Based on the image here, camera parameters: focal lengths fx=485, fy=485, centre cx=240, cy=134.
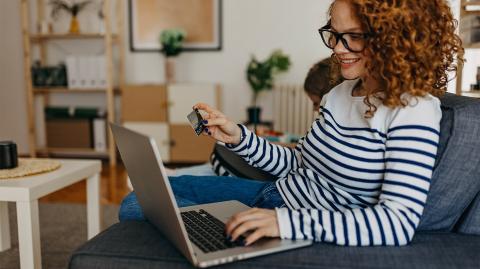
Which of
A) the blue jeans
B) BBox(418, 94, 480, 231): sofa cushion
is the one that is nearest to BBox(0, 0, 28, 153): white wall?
the blue jeans

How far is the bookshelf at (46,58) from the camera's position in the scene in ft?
12.8

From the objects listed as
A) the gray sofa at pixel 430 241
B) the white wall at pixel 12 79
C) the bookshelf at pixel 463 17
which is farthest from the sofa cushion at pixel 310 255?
the white wall at pixel 12 79

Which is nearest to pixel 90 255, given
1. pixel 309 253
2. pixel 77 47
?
pixel 309 253

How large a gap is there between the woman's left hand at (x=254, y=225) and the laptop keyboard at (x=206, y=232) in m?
0.02

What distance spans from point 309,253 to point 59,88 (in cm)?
357

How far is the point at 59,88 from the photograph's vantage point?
400 cm

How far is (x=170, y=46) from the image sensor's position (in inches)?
152

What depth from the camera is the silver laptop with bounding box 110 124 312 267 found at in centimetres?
81

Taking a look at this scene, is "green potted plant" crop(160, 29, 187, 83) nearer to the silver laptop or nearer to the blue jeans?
the blue jeans

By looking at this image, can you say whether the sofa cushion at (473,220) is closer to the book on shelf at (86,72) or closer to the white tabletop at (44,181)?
the white tabletop at (44,181)

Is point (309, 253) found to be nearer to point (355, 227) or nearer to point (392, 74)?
point (355, 227)

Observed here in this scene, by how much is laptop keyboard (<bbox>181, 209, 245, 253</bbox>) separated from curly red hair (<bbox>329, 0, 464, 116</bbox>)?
0.37 m

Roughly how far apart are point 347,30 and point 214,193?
0.57 m

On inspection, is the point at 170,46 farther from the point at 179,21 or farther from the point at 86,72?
the point at 86,72
